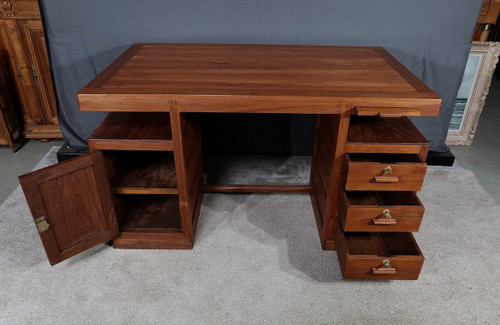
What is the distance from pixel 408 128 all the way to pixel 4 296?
164 cm

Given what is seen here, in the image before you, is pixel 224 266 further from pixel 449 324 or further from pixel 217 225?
pixel 449 324

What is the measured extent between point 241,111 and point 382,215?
623mm

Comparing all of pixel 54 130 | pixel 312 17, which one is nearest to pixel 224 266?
pixel 312 17

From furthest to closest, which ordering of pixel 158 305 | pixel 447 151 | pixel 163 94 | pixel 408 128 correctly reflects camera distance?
pixel 447 151 < pixel 408 128 < pixel 158 305 < pixel 163 94

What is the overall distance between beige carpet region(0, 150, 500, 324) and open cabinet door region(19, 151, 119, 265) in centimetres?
13

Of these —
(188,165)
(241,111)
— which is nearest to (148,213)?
(188,165)

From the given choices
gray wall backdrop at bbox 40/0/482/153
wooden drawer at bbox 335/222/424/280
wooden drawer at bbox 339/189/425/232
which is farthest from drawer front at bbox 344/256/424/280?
gray wall backdrop at bbox 40/0/482/153

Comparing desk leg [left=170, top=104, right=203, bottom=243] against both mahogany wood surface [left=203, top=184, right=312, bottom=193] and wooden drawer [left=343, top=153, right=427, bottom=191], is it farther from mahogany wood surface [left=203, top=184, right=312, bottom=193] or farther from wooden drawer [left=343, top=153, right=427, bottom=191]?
wooden drawer [left=343, top=153, right=427, bottom=191]

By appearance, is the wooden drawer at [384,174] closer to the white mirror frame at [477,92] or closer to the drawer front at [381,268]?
the drawer front at [381,268]

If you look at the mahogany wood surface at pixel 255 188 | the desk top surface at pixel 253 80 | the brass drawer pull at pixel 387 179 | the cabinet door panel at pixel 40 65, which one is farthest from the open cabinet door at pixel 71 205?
the cabinet door panel at pixel 40 65

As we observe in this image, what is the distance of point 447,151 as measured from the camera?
7.23 feet

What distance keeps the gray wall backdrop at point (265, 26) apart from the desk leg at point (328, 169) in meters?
0.55

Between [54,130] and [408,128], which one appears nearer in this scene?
[408,128]

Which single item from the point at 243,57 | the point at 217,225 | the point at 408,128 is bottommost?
the point at 217,225
